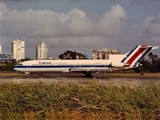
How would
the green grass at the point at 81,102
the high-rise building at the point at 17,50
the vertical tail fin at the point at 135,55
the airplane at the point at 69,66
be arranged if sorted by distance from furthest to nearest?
the high-rise building at the point at 17,50 → the vertical tail fin at the point at 135,55 → the airplane at the point at 69,66 → the green grass at the point at 81,102

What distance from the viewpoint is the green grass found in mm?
11102

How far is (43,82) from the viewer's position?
46.7ft

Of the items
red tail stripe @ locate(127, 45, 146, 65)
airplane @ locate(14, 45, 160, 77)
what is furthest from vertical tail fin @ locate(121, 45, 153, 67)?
airplane @ locate(14, 45, 160, 77)

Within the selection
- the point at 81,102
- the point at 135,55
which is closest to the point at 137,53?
the point at 135,55

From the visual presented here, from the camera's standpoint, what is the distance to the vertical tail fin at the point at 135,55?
170 ft

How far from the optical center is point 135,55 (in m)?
52.1

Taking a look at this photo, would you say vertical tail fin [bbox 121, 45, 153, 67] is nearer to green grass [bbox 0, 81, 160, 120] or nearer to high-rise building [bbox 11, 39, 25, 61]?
green grass [bbox 0, 81, 160, 120]

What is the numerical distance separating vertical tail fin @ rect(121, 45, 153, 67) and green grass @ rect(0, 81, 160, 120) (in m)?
39.2

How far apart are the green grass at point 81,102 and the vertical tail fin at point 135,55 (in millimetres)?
39231

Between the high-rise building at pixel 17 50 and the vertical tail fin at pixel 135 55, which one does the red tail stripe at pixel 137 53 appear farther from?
the high-rise building at pixel 17 50

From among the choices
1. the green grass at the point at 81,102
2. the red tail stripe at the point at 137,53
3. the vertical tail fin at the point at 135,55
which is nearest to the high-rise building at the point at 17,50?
the vertical tail fin at the point at 135,55

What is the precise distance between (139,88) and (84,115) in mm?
2781

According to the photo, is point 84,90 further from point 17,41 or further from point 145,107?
point 17,41

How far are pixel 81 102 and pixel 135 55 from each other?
4152 cm
